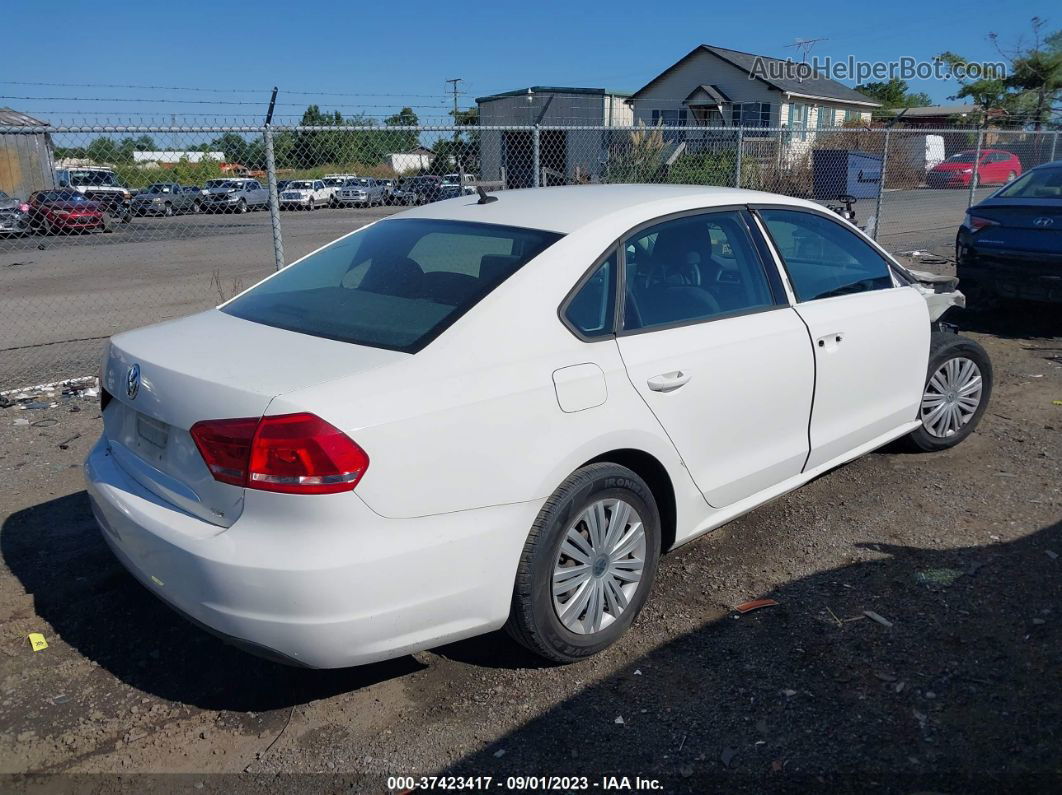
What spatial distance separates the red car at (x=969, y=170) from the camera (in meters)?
22.3

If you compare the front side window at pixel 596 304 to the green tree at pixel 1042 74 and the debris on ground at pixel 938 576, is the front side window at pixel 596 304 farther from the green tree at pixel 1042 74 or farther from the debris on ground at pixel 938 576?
the green tree at pixel 1042 74

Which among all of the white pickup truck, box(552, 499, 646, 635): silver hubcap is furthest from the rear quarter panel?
the white pickup truck

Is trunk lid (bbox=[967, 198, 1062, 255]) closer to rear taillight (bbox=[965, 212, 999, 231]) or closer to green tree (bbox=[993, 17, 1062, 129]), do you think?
rear taillight (bbox=[965, 212, 999, 231])

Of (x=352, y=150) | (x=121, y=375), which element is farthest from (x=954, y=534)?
A: (x=352, y=150)

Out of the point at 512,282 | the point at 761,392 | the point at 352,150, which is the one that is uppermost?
the point at 352,150

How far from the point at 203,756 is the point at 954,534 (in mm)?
3448

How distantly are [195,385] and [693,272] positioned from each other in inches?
85.1

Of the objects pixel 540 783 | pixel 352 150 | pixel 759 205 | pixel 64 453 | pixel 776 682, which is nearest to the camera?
pixel 540 783

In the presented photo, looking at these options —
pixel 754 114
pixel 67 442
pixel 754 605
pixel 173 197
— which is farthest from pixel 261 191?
pixel 754 114

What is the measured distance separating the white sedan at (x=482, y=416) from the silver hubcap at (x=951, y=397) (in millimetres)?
911

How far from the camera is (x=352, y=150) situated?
10148 millimetres

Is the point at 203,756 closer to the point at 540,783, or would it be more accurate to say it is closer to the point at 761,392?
the point at 540,783

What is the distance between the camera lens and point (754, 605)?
3584 mm

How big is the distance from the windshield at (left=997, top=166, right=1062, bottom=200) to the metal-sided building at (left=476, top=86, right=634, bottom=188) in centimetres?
418
